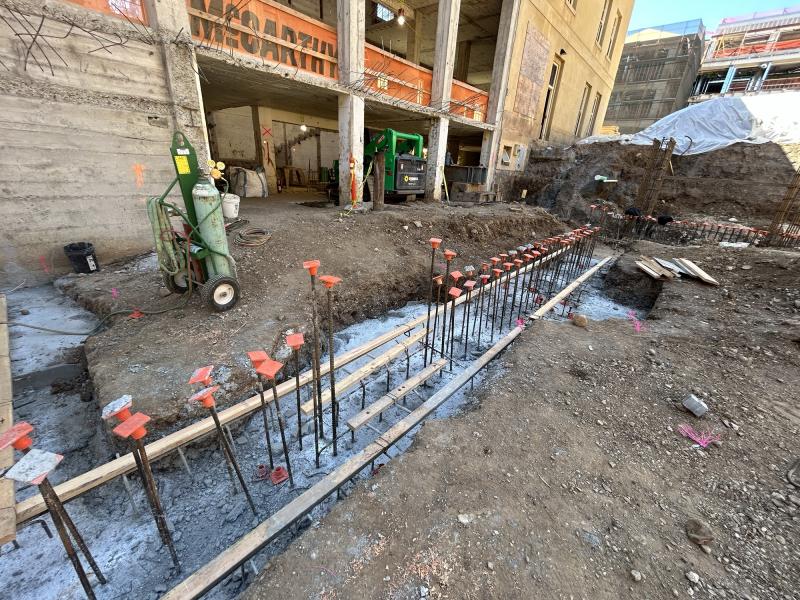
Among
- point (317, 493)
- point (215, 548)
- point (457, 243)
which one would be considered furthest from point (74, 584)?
point (457, 243)

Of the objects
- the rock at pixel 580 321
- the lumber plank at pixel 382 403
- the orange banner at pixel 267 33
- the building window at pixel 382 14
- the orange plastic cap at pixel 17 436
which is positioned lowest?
the lumber plank at pixel 382 403

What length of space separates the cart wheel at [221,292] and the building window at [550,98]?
60.4 feet

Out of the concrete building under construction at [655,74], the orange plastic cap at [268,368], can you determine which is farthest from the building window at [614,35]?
the orange plastic cap at [268,368]

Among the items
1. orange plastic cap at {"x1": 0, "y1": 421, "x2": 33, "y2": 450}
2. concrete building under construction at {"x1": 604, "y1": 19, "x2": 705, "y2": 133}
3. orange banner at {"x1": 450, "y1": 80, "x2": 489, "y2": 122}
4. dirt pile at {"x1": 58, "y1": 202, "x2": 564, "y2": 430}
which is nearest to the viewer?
orange plastic cap at {"x1": 0, "y1": 421, "x2": 33, "y2": 450}

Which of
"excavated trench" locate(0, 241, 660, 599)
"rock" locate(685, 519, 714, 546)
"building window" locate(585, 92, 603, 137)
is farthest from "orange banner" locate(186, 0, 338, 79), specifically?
"building window" locate(585, 92, 603, 137)

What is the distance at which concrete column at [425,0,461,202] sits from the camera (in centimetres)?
1022

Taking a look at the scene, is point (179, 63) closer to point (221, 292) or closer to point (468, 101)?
point (221, 292)

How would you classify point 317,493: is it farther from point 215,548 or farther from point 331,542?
point 215,548

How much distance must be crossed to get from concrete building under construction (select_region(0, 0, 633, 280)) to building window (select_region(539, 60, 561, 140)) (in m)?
1.72

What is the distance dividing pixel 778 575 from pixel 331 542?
8.24ft

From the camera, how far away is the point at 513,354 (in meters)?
3.84

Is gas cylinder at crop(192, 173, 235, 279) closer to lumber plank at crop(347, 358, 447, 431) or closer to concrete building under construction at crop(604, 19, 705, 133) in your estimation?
lumber plank at crop(347, 358, 447, 431)

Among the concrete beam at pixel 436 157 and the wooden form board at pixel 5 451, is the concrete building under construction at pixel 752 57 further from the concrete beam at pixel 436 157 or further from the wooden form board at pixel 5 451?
the wooden form board at pixel 5 451

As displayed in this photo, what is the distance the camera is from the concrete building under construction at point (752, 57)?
3120 cm
